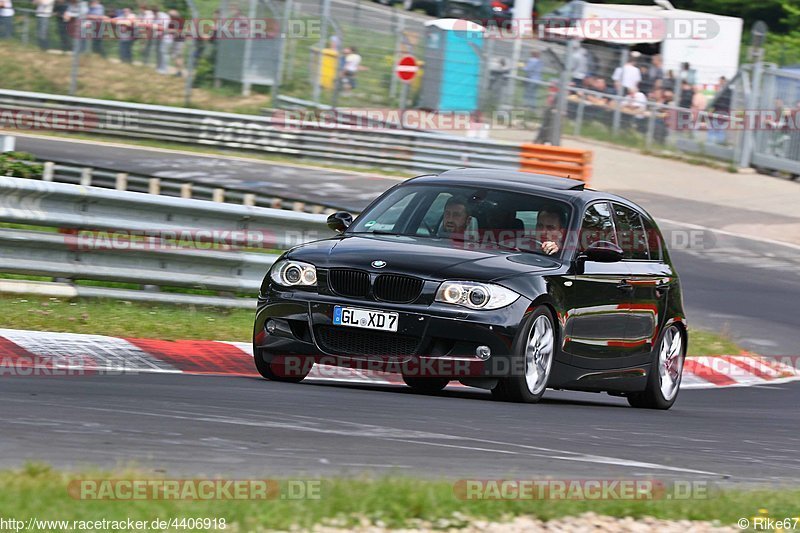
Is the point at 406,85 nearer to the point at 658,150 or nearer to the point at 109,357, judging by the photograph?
the point at 658,150

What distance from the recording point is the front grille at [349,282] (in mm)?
8328

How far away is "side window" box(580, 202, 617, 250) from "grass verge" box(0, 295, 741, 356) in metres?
2.97

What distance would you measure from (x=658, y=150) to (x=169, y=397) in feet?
81.0

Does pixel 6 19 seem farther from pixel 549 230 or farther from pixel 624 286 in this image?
pixel 549 230

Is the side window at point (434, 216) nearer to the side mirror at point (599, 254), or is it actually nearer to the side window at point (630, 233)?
the side mirror at point (599, 254)

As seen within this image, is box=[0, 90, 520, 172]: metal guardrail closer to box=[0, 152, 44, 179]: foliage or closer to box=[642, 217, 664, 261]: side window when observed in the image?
box=[0, 152, 44, 179]: foliage

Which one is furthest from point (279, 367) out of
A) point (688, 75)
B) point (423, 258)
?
point (688, 75)

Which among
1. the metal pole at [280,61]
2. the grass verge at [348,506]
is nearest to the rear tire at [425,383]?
the grass verge at [348,506]

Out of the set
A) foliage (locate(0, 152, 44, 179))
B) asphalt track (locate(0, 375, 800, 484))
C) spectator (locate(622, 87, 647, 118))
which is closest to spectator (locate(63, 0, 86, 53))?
spectator (locate(622, 87, 647, 118))

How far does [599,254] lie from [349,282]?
1.74 m

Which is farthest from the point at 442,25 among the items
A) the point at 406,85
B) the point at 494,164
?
the point at 494,164

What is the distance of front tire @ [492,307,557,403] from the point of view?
8.30 meters

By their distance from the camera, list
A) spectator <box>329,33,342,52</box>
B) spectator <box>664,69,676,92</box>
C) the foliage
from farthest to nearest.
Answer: spectator <box>664,69,676,92</box>, spectator <box>329,33,342,52</box>, the foliage

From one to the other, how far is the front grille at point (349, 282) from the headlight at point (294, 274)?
0.13 metres
